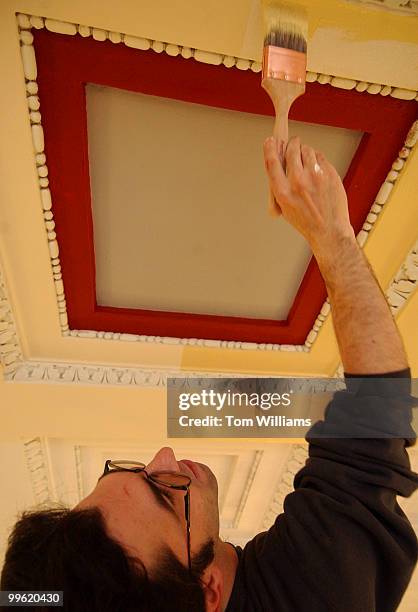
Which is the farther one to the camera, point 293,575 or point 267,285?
point 267,285

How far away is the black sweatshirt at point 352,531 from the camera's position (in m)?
0.67

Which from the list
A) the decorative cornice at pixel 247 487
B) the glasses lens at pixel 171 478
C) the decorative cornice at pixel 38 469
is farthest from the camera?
the decorative cornice at pixel 247 487

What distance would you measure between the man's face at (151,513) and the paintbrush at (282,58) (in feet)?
2.38

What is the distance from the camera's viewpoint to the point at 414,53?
109 centimetres

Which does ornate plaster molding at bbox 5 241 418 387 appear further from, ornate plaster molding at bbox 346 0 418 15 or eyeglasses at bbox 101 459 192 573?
ornate plaster molding at bbox 346 0 418 15

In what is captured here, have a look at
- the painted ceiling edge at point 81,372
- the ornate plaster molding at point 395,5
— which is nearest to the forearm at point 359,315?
the ornate plaster molding at point 395,5

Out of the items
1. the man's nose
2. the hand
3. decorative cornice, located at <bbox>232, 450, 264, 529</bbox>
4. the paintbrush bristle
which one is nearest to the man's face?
the man's nose

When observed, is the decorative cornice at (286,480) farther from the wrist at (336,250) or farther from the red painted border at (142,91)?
the wrist at (336,250)

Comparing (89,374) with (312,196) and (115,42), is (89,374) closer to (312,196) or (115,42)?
(115,42)

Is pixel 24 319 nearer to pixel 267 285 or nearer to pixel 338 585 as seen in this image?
pixel 267 285

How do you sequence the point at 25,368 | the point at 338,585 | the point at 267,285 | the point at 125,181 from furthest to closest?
the point at 25,368, the point at 267,285, the point at 125,181, the point at 338,585

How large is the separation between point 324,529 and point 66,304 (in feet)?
4.30

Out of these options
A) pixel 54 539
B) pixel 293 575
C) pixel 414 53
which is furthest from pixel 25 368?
pixel 414 53

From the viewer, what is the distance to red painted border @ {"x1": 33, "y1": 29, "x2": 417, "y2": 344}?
1.12m
